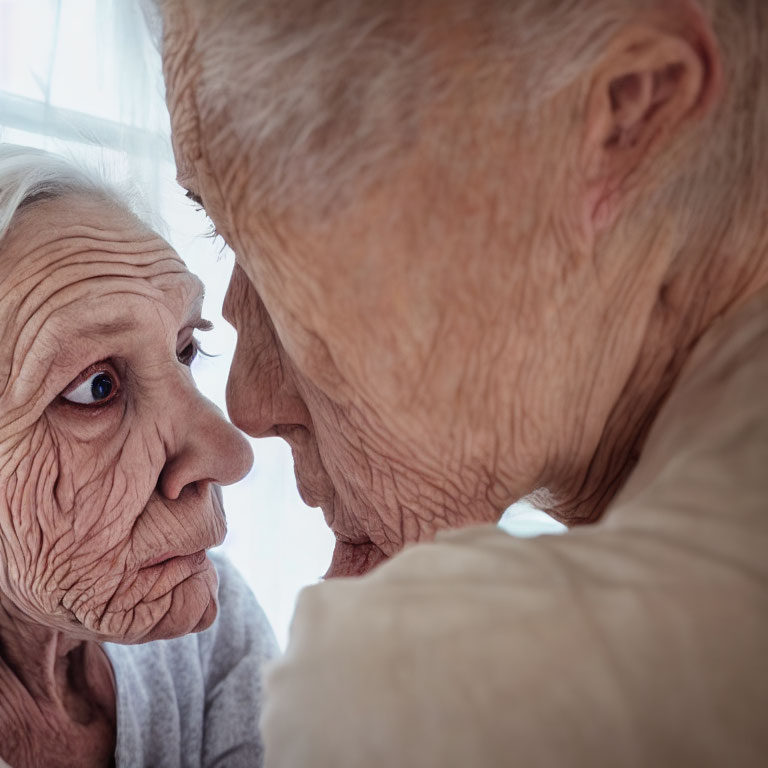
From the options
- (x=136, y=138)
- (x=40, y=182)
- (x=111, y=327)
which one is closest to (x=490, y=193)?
(x=111, y=327)

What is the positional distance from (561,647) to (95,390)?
109 centimetres

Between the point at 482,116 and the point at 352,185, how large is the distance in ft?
0.31

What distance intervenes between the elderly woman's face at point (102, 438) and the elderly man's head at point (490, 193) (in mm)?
709

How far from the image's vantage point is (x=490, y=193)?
569 millimetres

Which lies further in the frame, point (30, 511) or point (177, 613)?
point (177, 613)

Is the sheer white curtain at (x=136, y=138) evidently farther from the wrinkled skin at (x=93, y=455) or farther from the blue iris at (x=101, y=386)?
the blue iris at (x=101, y=386)

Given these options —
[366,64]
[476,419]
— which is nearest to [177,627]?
[476,419]

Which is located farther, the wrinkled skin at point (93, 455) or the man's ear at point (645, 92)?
the wrinkled skin at point (93, 455)

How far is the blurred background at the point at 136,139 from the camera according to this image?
1.14 meters

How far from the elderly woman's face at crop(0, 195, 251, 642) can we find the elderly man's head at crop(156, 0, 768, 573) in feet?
2.33

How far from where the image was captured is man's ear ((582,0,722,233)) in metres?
0.51

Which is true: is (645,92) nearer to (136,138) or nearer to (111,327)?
(111,327)

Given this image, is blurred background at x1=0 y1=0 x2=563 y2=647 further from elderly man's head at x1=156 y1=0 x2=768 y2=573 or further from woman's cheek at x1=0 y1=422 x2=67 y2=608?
woman's cheek at x1=0 y1=422 x2=67 y2=608

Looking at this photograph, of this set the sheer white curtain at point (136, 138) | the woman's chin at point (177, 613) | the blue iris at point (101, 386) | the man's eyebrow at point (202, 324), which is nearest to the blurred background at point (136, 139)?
the sheer white curtain at point (136, 138)
